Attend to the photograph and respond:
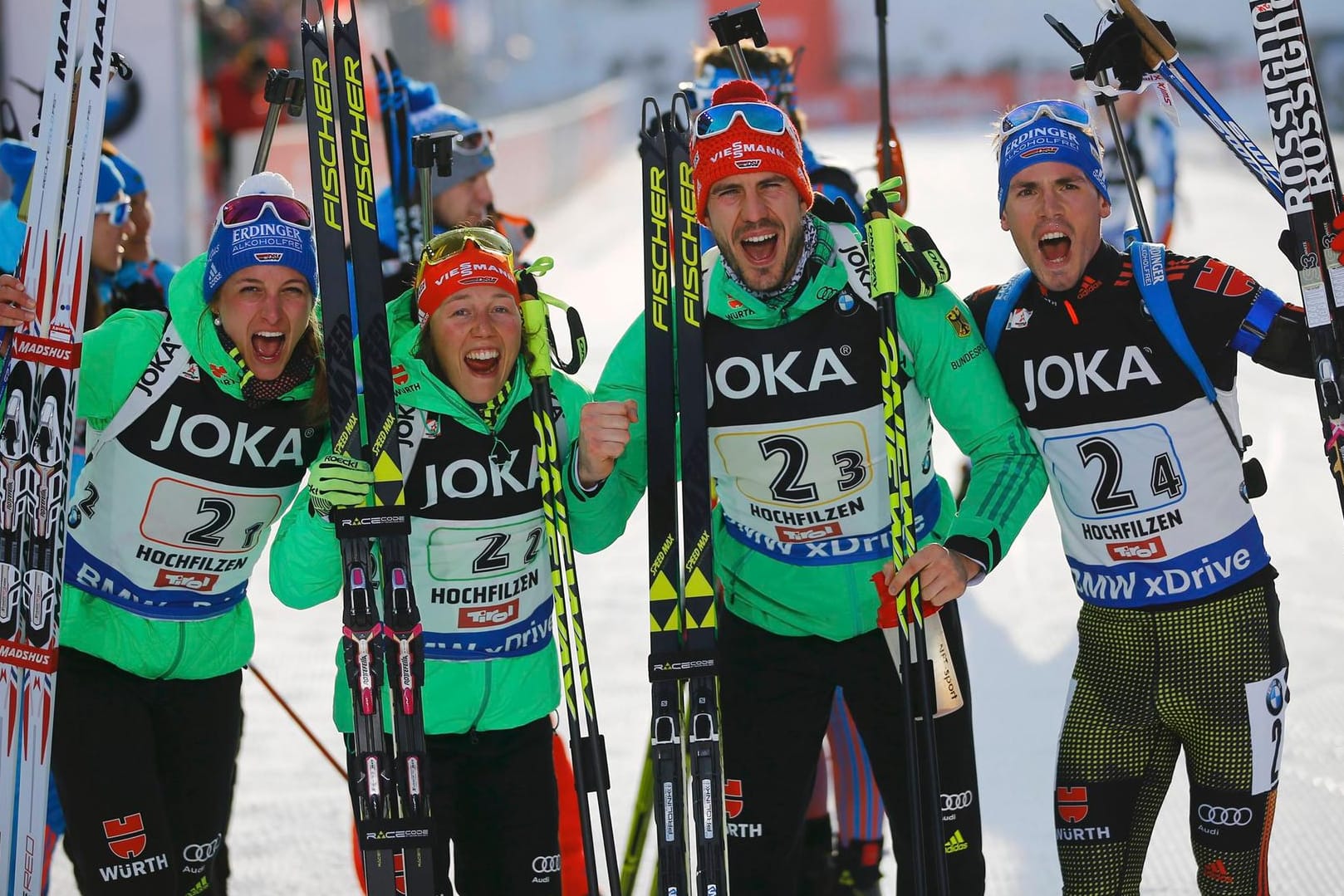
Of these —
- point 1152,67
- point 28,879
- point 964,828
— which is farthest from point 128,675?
point 1152,67

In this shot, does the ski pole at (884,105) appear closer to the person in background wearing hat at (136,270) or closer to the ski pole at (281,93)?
the ski pole at (281,93)

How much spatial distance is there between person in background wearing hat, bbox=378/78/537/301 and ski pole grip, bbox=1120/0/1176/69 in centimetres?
207

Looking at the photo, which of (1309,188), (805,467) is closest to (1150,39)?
(1309,188)

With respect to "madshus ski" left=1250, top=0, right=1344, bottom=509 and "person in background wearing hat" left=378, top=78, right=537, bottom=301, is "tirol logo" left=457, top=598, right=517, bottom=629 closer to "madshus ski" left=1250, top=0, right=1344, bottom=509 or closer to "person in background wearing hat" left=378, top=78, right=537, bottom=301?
"madshus ski" left=1250, top=0, right=1344, bottom=509

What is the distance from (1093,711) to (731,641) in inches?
30.5

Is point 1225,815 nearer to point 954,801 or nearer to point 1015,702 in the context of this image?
point 954,801

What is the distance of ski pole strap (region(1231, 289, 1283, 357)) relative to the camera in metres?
3.00

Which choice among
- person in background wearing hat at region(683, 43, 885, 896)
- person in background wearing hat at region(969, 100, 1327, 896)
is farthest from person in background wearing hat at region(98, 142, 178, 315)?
person in background wearing hat at region(969, 100, 1327, 896)

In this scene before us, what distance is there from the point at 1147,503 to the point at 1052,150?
0.75 metres

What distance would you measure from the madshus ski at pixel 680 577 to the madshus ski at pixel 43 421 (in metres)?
1.23

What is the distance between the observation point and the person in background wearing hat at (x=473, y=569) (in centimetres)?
307

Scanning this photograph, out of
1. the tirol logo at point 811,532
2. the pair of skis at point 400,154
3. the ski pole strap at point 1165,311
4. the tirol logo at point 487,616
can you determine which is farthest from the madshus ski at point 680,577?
the pair of skis at point 400,154

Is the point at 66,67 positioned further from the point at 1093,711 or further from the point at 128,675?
the point at 1093,711

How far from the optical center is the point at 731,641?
331 cm
